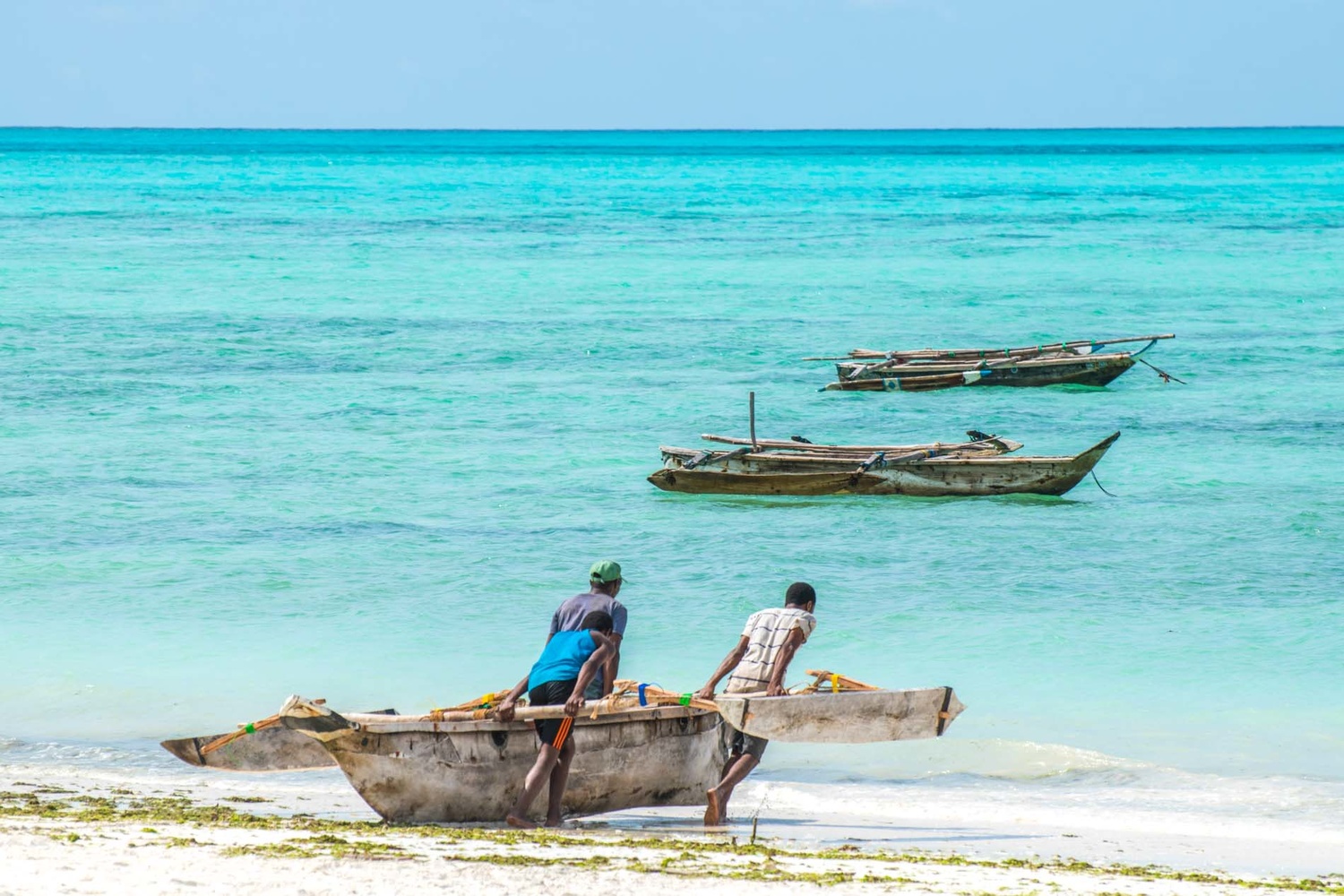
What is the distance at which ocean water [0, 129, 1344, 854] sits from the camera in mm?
11625

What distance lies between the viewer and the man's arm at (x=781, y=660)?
828cm

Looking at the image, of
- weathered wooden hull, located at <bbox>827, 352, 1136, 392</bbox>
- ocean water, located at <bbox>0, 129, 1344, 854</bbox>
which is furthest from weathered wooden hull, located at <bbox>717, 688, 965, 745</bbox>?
weathered wooden hull, located at <bbox>827, 352, 1136, 392</bbox>

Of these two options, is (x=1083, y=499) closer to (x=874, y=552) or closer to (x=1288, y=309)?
(x=874, y=552)

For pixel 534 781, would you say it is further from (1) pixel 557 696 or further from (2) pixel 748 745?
(2) pixel 748 745

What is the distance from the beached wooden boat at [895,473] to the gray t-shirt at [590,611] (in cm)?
987

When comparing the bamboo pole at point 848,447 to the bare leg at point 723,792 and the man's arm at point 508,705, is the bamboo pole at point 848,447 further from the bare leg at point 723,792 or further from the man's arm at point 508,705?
the man's arm at point 508,705

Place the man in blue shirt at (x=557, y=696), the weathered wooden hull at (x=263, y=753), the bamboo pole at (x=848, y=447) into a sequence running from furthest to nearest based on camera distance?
1. the bamboo pole at (x=848, y=447)
2. the weathered wooden hull at (x=263, y=753)
3. the man in blue shirt at (x=557, y=696)

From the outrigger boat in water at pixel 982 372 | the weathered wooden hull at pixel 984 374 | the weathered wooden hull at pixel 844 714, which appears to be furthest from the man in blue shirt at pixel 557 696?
the weathered wooden hull at pixel 984 374

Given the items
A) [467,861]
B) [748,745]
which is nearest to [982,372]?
[748,745]

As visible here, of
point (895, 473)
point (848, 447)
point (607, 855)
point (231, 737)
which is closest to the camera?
point (607, 855)

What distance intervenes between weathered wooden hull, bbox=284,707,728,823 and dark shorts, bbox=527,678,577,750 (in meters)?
0.11

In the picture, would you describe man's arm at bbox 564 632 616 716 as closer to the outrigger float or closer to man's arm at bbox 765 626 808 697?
the outrigger float

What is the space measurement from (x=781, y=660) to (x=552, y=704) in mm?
1221

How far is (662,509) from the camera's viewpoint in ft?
59.4
